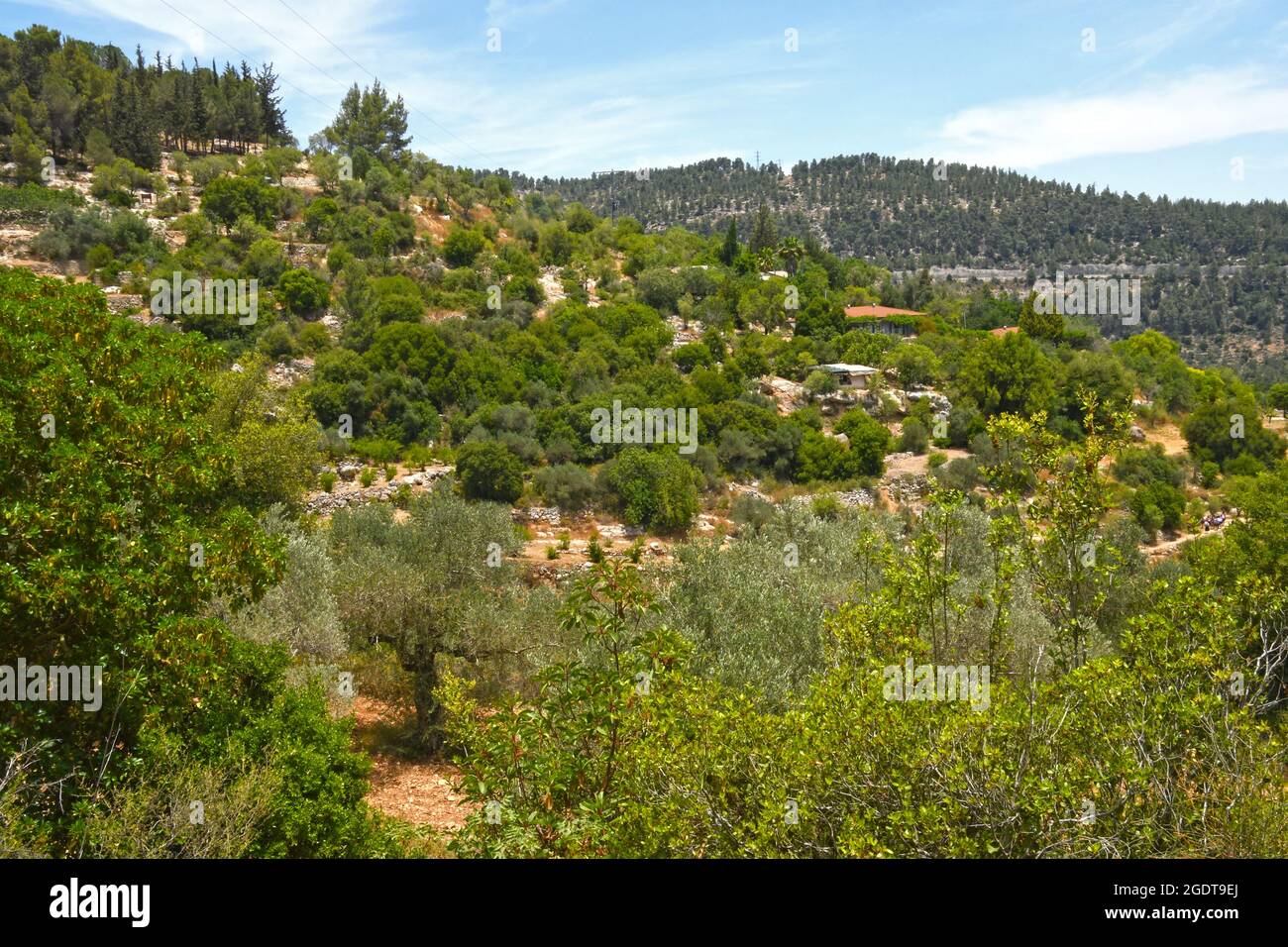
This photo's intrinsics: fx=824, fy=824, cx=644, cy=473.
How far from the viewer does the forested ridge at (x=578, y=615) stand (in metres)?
5.25

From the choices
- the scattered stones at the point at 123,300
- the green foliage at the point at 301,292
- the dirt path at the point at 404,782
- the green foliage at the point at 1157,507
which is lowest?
the dirt path at the point at 404,782

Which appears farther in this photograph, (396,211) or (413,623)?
(396,211)

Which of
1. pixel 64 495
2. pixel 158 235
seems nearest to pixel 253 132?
pixel 158 235

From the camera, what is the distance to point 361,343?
45125mm

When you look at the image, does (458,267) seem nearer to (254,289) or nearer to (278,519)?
(254,289)

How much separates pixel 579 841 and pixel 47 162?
66.9 m

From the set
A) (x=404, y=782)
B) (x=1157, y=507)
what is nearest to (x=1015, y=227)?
(x=1157, y=507)

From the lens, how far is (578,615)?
250 inches

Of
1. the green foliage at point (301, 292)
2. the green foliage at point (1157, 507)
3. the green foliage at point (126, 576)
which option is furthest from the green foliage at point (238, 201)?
the green foliage at point (1157, 507)

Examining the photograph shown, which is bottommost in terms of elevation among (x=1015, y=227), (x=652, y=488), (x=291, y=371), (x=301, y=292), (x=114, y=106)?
(x=652, y=488)

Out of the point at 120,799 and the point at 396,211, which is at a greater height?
the point at 396,211

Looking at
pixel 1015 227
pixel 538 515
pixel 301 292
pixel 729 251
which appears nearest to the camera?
pixel 538 515

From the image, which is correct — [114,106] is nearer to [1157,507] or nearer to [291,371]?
[291,371]

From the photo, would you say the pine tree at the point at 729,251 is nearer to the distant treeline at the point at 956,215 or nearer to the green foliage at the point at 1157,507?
the green foliage at the point at 1157,507
